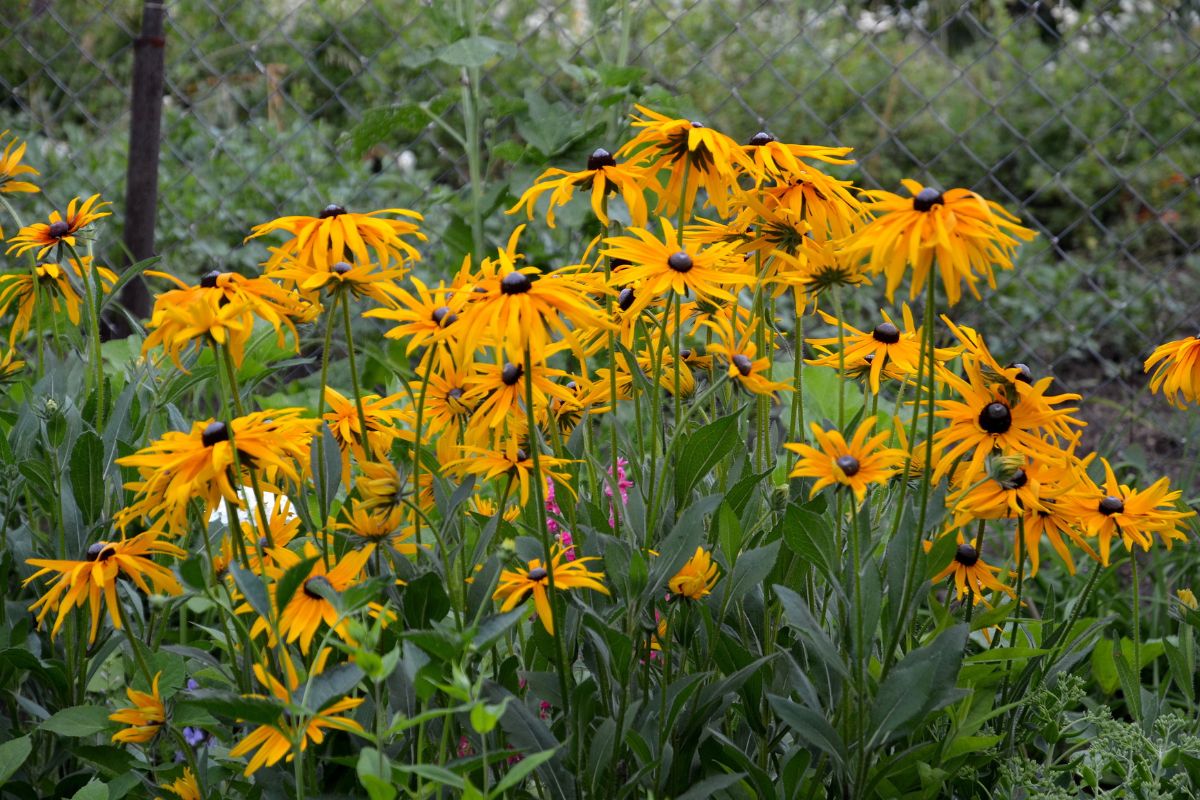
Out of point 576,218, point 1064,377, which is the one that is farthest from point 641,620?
point 1064,377

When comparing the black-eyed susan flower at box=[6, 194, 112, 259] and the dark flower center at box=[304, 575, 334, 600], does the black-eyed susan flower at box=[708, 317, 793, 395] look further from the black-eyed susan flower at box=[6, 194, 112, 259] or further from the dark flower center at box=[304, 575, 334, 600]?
the black-eyed susan flower at box=[6, 194, 112, 259]

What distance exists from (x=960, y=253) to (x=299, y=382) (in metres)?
2.22

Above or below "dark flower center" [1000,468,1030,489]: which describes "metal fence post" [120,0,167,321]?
above

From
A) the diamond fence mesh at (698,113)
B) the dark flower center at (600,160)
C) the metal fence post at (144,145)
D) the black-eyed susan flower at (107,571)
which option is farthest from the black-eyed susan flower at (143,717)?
the metal fence post at (144,145)

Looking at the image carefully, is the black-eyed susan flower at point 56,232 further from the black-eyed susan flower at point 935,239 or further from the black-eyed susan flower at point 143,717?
the black-eyed susan flower at point 935,239

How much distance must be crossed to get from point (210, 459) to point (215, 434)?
0.02 m

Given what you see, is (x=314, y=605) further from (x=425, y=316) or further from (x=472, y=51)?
(x=472, y=51)

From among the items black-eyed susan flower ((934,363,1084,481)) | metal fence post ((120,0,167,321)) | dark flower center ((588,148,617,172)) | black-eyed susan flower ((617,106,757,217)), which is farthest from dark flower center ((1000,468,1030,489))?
metal fence post ((120,0,167,321))

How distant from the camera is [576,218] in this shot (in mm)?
2643

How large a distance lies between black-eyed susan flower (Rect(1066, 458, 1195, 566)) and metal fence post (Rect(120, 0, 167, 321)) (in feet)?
6.97

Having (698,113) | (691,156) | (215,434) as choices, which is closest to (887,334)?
(691,156)

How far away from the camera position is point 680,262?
1164 millimetres

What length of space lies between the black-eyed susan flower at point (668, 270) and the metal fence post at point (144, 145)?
6.24 feet

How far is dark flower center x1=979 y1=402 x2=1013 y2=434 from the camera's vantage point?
121 centimetres
